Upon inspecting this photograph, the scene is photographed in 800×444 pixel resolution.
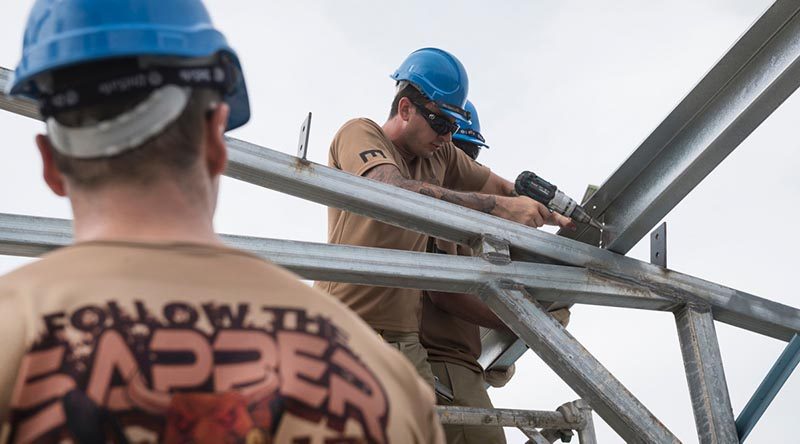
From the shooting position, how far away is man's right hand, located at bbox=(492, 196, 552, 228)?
4.29m

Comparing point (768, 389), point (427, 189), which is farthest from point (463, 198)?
point (768, 389)

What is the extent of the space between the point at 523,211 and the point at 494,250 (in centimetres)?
42

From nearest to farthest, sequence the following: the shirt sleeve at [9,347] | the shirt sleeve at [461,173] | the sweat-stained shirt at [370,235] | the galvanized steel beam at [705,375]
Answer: the shirt sleeve at [9,347] < the galvanized steel beam at [705,375] < the sweat-stained shirt at [370,235] < the shirt sleeve at [461,173]

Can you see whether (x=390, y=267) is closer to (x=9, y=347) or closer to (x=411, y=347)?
(x=411, y=347)

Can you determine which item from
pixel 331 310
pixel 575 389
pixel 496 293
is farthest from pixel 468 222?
pixel 331 310

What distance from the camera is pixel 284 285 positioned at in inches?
50.2

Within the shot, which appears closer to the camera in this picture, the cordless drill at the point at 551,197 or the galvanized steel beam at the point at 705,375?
the galvanized steel beam at the point at 705,375

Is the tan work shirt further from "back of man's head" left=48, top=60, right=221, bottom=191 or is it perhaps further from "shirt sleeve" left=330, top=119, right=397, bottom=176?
"back of man's head" left=48, top=60, right=221, bottom=191

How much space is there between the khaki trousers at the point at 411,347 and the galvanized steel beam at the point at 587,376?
17.7 inches

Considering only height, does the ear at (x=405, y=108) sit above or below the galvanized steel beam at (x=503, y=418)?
above

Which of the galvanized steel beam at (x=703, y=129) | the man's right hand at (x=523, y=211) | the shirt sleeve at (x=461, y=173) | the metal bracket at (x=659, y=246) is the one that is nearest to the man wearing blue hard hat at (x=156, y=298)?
the galvanized steel beam at (x=703, y=129)

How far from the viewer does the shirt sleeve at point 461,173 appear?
4855mm

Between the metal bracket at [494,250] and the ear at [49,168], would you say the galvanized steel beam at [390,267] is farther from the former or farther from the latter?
the ear at [49,168]

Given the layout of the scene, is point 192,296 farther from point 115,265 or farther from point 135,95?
point 135,95
